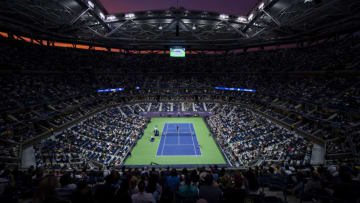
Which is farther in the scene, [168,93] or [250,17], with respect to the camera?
[168,93]

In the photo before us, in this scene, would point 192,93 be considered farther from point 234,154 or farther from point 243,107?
point 234,154

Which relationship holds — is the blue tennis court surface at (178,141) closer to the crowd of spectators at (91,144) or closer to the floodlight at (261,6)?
the crowd of spectators at (91,144)

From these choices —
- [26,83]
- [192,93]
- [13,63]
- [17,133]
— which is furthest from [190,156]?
[13,63]

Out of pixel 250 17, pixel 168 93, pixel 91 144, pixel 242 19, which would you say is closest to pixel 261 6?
pixel 250 17

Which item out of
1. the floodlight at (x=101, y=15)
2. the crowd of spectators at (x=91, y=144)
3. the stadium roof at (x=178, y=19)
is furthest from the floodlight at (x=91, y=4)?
the crowd of spectators at (x=91, y=144)

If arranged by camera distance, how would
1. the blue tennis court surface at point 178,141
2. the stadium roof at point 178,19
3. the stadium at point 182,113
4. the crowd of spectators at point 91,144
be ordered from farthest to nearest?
the stadium roof at point 178,19, the blue tennis court surface at point 178,141, the crowd of spectators at point 91,144, the stadium at point 182,113

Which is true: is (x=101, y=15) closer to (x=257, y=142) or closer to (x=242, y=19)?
(x=242, y=19)

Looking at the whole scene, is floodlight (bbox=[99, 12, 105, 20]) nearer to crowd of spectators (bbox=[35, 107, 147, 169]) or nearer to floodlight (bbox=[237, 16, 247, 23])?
crowd of spectators (bbox=[35, 107, 147, 169])
